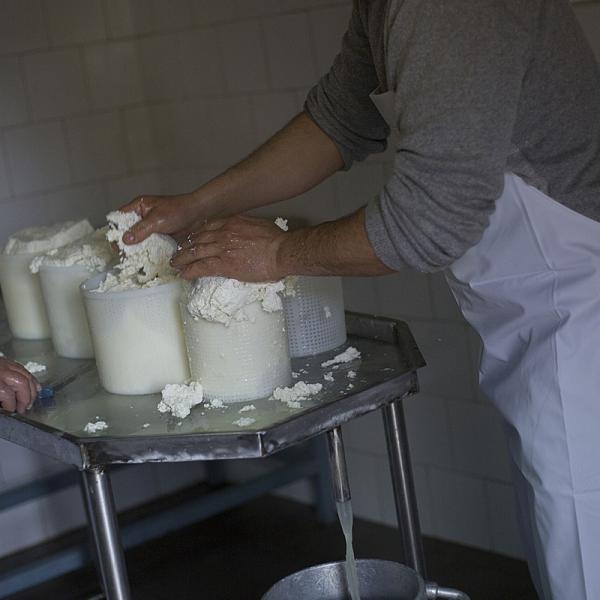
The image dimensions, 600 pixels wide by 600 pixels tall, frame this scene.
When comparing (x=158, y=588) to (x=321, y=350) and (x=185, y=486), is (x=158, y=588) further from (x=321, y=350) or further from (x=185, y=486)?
(x=321, y=350)

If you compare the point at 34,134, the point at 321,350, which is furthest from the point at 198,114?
the point at 321,350

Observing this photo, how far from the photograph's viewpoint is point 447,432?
2.72m

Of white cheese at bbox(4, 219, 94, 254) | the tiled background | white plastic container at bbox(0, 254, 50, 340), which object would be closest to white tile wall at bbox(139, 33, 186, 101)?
the tiled background

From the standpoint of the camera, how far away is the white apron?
1.57 m

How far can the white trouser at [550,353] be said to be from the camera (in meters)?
1.57

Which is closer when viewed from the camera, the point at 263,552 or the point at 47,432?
the point at 47,432

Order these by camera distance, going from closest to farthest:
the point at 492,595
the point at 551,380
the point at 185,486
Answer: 1. the point at 551,380
2. the point at 492,595
3. the point at 185,486

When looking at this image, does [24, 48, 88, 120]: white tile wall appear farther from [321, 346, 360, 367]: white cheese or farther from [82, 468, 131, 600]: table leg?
[82, 468, 131, 600]: table leg

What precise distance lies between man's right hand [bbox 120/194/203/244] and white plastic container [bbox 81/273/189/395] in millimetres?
134

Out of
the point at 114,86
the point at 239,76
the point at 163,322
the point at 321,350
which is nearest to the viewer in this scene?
the point at 163,322

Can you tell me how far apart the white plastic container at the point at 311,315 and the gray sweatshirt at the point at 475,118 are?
0.35 m

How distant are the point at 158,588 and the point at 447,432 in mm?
801

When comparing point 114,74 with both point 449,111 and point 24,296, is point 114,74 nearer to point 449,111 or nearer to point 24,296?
point 24,296

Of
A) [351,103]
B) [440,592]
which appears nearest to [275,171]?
[351,103]
